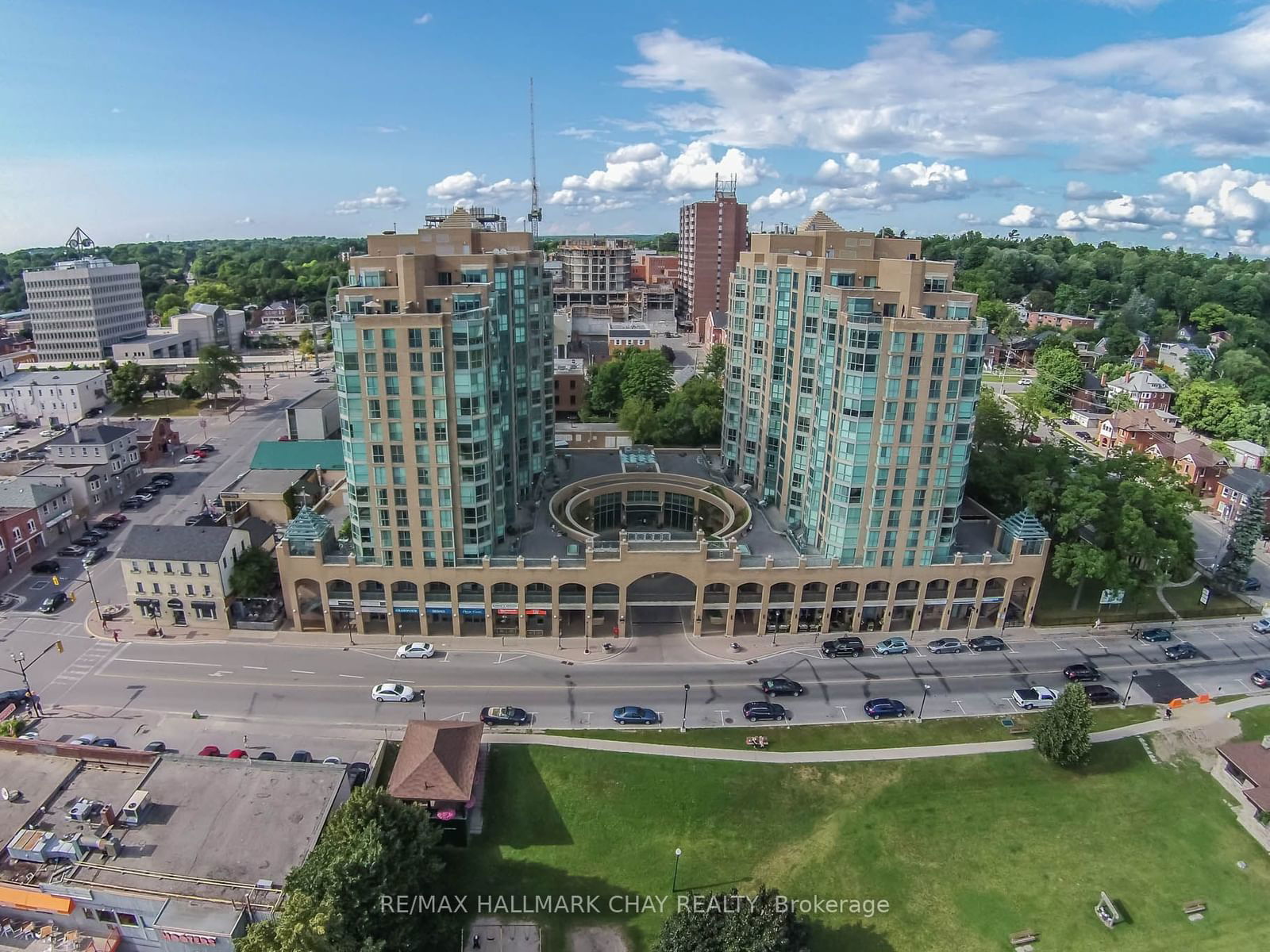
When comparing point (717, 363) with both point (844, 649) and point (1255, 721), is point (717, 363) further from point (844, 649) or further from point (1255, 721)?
point (1255, 721)

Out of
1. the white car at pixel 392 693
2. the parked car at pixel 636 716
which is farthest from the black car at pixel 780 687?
the white car at pixel 392 693

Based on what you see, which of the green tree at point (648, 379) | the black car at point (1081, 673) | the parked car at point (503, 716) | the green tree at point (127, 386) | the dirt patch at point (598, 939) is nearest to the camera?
the dirt patch at point (598, 939)

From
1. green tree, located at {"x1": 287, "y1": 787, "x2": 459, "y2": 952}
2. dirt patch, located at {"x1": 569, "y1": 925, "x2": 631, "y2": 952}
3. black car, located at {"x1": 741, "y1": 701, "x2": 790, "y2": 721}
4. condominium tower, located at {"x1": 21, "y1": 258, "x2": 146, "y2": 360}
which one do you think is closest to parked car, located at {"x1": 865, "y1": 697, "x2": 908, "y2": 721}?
black car, located at {"x1": 741, "y1": 701, "x2": 790, "y2": 721}

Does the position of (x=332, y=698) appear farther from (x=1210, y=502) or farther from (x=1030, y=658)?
(x=1210, y=502)

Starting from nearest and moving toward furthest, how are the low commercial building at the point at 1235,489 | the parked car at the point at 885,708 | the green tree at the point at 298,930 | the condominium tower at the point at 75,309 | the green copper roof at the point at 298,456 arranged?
1. the green tree at the point at 298,930
2. the parked car at the point at 885,708
3. the green copper roof at the point at 298,456
4. the low commercial building at the point at 1235,489
5. the condominium tower at the point at 75,309

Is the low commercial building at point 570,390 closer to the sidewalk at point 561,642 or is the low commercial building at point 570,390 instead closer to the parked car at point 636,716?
the sidewalk at point 561,642

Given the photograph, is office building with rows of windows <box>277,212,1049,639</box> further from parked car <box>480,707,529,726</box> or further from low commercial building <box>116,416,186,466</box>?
low commercial building <box>116,416,186,466</box>

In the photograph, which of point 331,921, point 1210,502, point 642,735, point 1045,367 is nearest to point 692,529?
point 642,735
